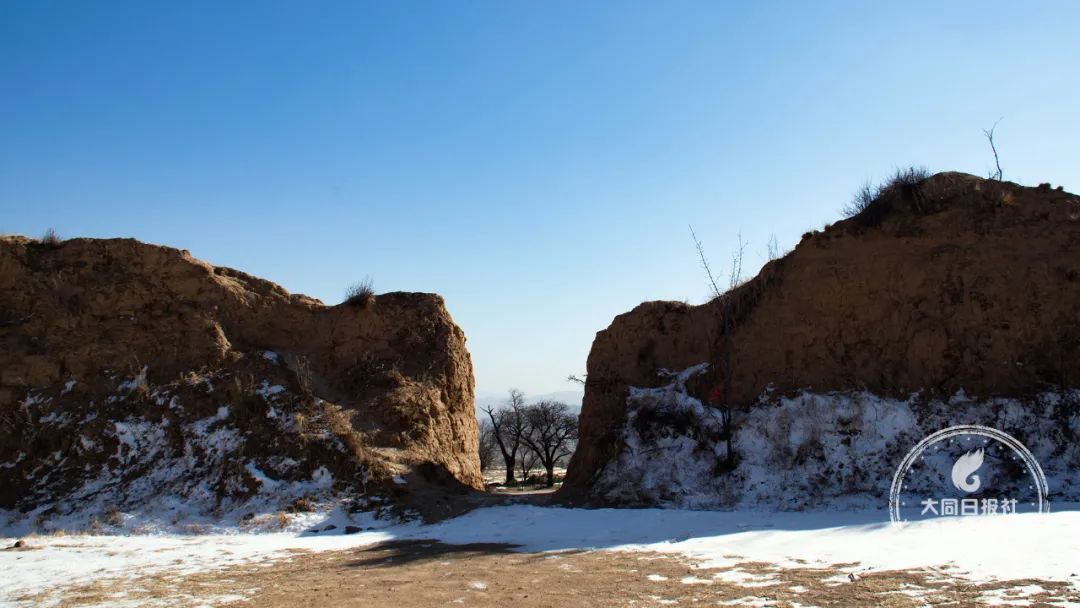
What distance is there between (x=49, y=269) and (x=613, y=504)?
1508 centimetres

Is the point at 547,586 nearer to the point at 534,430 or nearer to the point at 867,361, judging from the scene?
the point at 867,361

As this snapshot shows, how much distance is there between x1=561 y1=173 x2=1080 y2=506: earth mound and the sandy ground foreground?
541cm

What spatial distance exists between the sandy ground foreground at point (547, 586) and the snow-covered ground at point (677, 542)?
1.23 ft

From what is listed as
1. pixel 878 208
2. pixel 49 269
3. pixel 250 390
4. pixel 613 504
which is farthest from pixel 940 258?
pixel 49 269

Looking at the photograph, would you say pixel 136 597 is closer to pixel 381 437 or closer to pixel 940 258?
pixel 381 437

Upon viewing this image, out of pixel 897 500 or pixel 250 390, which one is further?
pixel 250 390

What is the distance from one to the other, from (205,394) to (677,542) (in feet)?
38.2

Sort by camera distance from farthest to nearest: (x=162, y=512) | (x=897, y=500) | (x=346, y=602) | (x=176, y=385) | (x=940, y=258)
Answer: (x=176, y=385) < (x=940, y=258) < (x=162, y=512) < (x=897, y=500) < (x=346, y=602)

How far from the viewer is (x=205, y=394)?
17328mm

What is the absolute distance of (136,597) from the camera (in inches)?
351

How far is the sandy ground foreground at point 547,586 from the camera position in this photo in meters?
7.58

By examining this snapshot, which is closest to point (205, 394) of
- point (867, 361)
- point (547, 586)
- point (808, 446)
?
point (547, 586)

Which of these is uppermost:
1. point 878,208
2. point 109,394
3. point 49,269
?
point 878,208

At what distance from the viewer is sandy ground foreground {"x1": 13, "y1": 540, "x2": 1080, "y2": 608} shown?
299 inches
